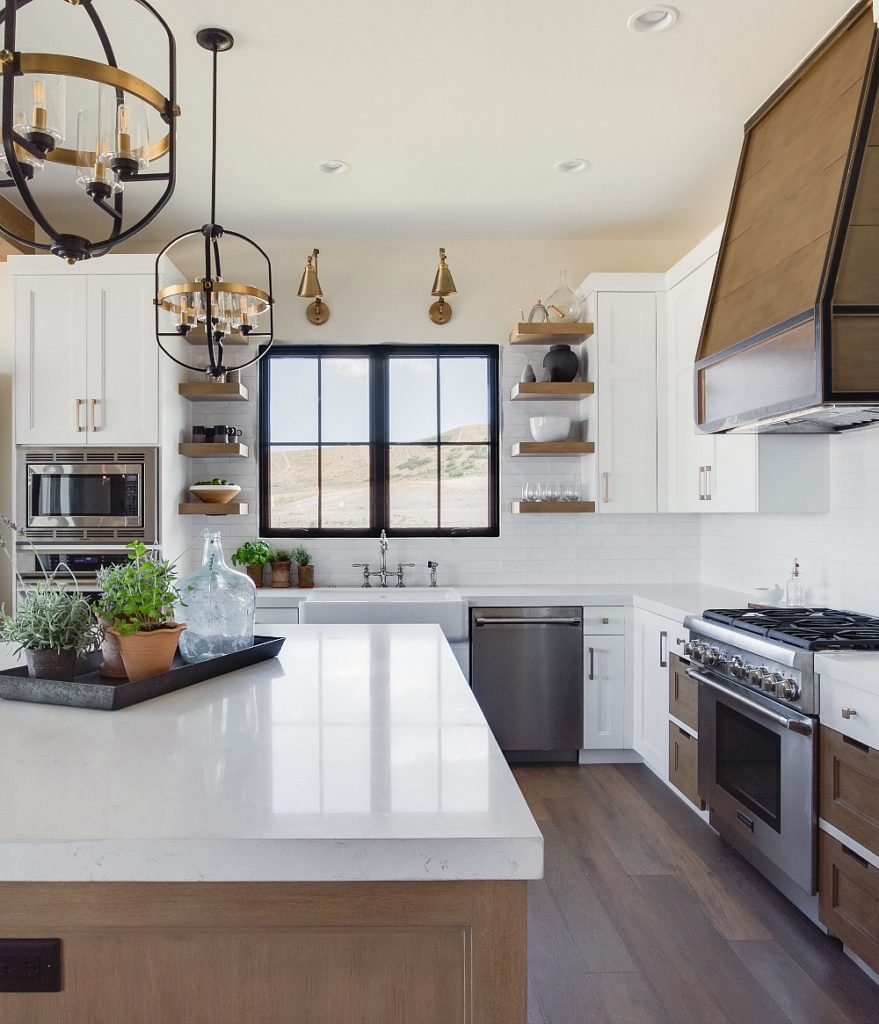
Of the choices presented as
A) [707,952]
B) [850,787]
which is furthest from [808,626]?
[707,952]

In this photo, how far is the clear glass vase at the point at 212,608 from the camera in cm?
208

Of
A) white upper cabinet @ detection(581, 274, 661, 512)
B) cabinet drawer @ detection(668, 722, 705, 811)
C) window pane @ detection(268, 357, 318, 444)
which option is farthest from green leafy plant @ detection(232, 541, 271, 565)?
cabinet drawer @ detection(668, 722, 705, 811)

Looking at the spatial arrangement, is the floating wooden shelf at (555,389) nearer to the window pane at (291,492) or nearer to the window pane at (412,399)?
the window pane at (412,399)

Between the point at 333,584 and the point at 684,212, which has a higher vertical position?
the point at 684,212

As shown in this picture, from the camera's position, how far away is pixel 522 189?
4.15 metres

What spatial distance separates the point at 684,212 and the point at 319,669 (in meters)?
3.53

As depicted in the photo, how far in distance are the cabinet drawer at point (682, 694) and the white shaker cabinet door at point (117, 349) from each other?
9.62ft

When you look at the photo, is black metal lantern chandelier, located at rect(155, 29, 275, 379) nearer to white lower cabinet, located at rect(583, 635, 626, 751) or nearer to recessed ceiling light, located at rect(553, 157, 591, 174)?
recessed ceiling light, located at rect(553, 157, 591, 174)

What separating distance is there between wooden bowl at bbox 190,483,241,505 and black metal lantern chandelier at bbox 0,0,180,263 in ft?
9.88

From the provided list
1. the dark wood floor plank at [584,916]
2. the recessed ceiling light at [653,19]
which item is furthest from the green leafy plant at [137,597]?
the recessed ceiling light at [653,19]

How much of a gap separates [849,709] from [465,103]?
2.62 m

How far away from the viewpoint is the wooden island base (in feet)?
3.57

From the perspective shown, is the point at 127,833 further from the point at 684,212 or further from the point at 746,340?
the point at 684,212

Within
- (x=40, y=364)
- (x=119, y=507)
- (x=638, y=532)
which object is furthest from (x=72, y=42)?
(x=638, y=532)
